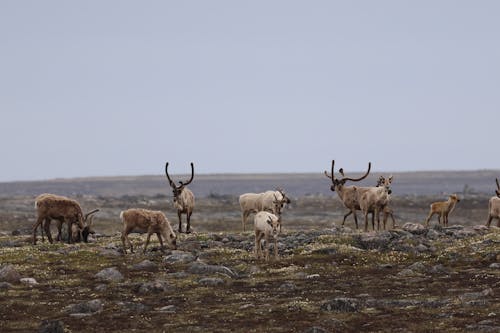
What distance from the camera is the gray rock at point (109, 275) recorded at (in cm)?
2277

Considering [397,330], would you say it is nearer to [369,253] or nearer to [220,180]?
[369,253]

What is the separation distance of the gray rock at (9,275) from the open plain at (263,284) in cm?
5

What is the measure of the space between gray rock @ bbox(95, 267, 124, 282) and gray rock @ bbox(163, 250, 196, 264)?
2.49 metres

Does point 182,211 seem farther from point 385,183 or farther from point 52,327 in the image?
point 52,327

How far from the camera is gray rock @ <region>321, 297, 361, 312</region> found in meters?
17.4

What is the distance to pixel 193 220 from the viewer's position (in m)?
63.8

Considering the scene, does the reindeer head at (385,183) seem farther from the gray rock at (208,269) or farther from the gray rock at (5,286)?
the gray rock at (5,286)

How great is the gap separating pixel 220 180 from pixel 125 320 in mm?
180913

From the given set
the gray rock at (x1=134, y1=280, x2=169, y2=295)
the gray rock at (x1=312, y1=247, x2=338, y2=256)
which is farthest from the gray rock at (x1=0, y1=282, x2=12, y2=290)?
the gray rock at (x1=312, y1=247, x2=338, y2=256)

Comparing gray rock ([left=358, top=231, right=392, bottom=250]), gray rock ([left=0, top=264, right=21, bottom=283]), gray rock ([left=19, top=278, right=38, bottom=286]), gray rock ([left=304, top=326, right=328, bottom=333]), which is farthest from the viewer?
gray rock ([left=358, top=231, right=392, bottom=250])

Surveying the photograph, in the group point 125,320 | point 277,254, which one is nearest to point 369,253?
point 277,254

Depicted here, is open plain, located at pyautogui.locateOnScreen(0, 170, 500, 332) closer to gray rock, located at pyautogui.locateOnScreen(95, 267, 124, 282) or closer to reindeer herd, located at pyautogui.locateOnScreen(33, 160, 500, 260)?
gray rock, located at pyautogui.locateOnScreen(95, 267, 124, 282)

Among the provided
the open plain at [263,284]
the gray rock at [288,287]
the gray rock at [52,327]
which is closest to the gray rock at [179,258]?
the open plain at [263,284]

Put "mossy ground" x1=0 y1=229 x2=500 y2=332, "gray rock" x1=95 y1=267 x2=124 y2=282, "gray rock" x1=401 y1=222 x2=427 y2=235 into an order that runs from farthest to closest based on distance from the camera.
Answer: "gray rock" x1=401 y1=222 x2=427 y2=235 < "gray rock" x1=95 y1=267 x2=124 y2=282 < "mossy ground" x1=0 y1=229 x2=500 y2=332
